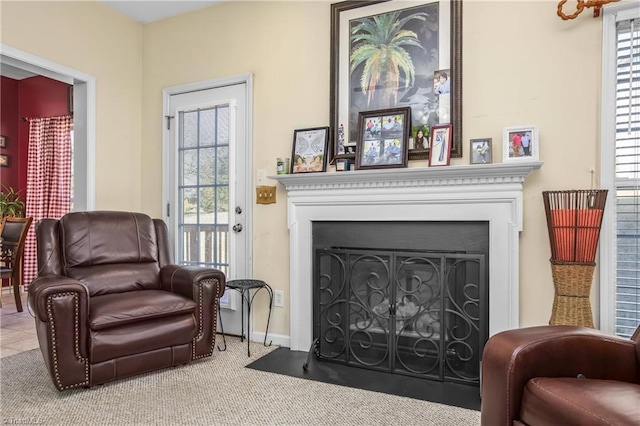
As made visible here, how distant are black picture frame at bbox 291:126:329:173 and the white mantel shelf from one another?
4.5 inches

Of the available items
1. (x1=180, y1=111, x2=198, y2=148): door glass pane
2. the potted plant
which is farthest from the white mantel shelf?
the potted plant

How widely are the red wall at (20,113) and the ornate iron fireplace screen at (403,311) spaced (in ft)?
14.6

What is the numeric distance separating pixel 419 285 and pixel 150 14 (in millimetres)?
3167

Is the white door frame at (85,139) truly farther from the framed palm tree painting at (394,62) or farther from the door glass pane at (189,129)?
the framed palm tree painting at (394,62)

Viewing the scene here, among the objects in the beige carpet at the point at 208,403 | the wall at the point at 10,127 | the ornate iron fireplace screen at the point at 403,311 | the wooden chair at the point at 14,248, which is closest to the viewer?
the beige carpet at the point at 208,403

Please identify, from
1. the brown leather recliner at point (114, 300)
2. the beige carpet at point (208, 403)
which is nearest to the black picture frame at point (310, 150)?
the brown leather recliner at point (114, 300)

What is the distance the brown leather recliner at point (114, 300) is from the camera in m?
2.15

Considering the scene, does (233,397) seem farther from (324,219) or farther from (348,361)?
(324,219)

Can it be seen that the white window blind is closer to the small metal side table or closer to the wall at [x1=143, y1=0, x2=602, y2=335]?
the wall at [x1=143, y1=0, x2=602, y2=335]

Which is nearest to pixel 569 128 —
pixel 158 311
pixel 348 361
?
pixel 348 361

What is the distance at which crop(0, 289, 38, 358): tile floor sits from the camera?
3022 mm

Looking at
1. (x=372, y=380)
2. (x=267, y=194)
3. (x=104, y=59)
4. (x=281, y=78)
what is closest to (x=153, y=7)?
(x=104, y=59)

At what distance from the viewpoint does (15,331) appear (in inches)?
137

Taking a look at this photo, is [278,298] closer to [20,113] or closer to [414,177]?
[414,177]
